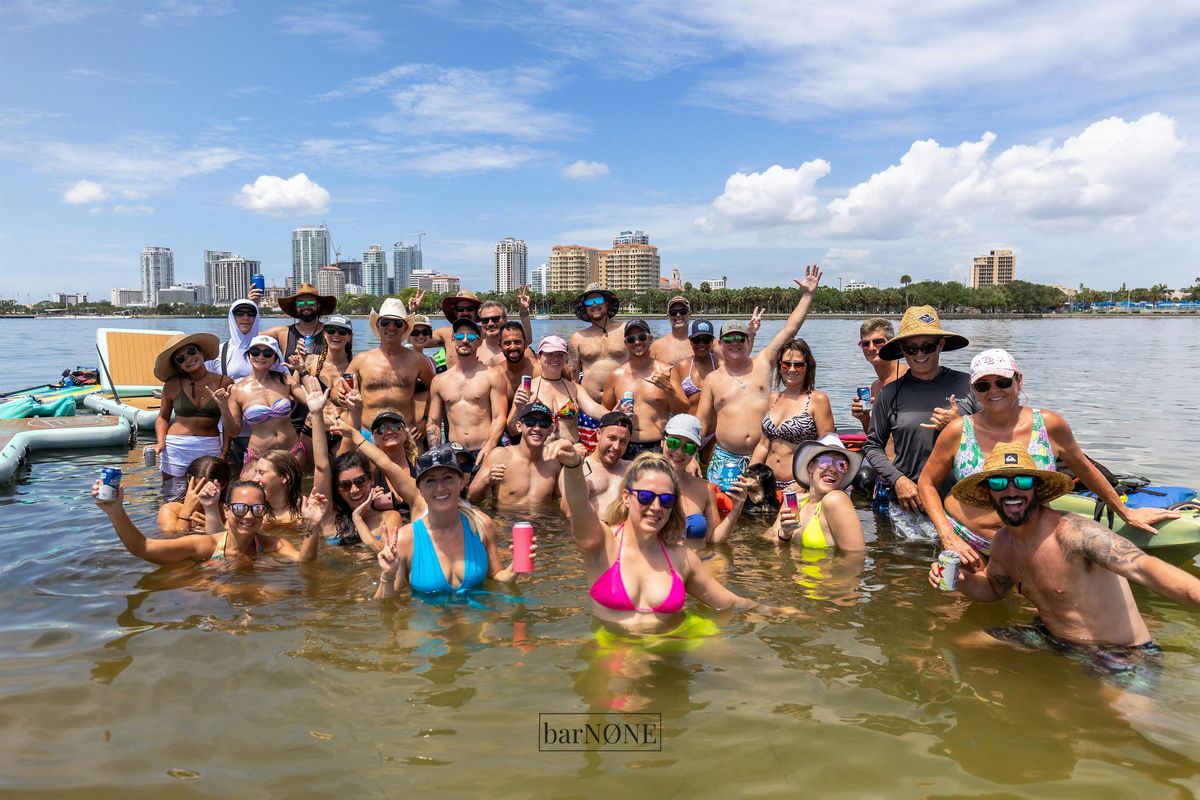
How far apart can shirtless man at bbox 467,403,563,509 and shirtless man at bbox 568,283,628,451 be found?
1.37 meters

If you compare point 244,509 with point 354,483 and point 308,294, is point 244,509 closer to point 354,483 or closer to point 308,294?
point 354,483

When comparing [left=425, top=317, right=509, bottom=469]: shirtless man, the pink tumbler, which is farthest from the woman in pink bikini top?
[left=425, top=317, right=509, bottom=469]: shirtless man

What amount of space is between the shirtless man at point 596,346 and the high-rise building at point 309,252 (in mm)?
130168

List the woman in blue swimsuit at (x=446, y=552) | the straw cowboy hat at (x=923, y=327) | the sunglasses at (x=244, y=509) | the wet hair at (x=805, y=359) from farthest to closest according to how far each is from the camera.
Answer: the wet hair at (x=805, y=359) < the straw cowboy hat at (x=923, y=327) < the sunglasses at (x=244, y=509) < the woman in blue swimsuit at (x=446, y=552)

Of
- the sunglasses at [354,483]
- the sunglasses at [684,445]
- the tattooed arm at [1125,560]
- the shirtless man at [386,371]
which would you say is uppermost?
the shirtless man at [386,371]

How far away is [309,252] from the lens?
136 m

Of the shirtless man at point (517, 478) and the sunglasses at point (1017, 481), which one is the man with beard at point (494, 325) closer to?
the shirtless man at point (517, 478)

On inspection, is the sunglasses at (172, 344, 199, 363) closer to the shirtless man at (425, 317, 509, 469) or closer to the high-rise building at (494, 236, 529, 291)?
the shirtless man at (425, 317, 509, 469)

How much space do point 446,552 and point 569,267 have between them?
143364 mm

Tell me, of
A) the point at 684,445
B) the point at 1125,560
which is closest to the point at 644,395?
the point at 684,445

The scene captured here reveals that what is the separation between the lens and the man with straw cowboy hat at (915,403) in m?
6.41

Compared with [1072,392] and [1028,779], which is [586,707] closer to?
[1028,779]

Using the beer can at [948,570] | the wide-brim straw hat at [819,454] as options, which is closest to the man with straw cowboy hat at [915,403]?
the wide-brim straw hat at [819,454]

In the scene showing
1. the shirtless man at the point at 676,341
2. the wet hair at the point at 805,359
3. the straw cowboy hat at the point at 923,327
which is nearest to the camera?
the straw cowboy hat at the point at 923,327
